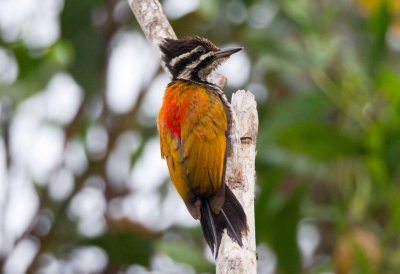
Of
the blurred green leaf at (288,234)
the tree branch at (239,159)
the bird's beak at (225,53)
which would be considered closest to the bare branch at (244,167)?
the tree branch at (239,159)

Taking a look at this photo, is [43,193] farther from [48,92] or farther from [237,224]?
[237,224]

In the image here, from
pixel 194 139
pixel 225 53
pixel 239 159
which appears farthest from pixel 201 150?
pixel 225 53

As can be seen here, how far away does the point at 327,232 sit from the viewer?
10.6 metres

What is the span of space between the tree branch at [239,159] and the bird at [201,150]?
0.05 metres

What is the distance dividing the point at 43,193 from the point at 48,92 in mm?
1156

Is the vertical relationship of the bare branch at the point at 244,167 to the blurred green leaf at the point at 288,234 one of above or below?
below

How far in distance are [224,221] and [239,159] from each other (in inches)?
15.2

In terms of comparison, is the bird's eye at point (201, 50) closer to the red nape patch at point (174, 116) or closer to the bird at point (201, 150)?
the bird at point (201, 150)

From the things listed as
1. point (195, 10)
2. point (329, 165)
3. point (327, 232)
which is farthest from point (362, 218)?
point (195, 10)

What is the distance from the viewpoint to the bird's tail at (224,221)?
5.92m

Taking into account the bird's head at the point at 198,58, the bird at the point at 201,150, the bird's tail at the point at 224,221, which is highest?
the bird's head at the point at 198,58

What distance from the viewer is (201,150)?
639cm

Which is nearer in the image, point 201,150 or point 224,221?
point 224,221

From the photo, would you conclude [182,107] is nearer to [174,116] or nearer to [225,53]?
[174,116]
